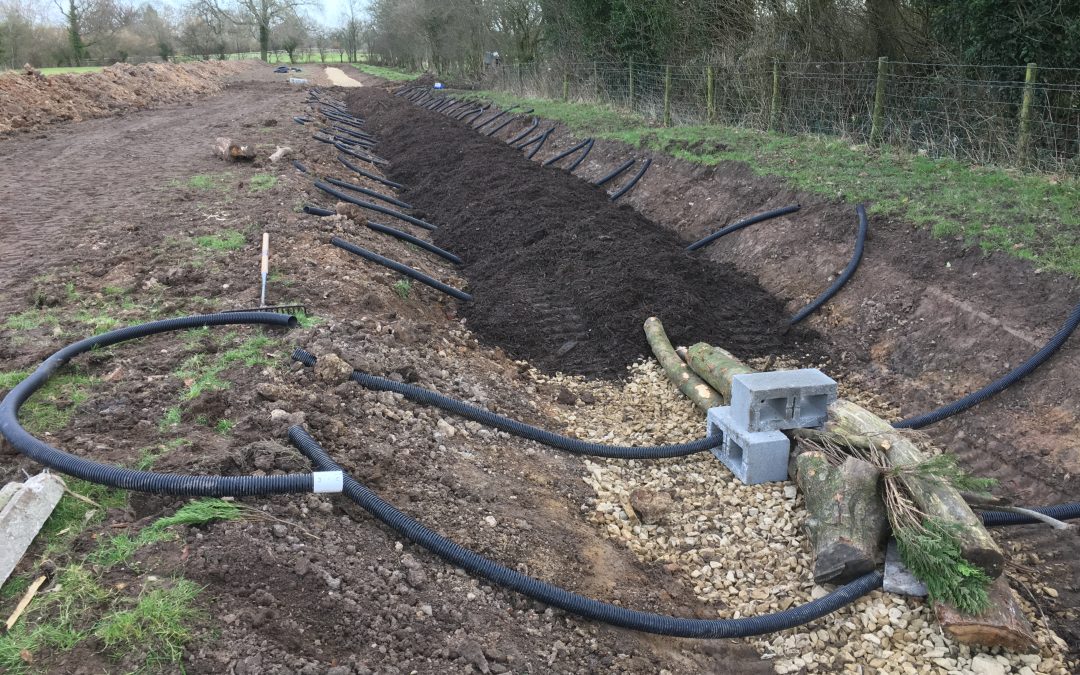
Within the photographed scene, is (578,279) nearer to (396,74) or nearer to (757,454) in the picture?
(757,454)

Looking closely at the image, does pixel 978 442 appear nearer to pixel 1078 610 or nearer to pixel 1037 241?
pixel 1078 610

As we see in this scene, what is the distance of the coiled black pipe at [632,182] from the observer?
11469 mm

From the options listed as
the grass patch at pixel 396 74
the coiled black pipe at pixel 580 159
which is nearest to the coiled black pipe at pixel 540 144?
the coiled black pipe at pixel 580 159

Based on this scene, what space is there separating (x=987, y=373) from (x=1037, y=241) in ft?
5.86

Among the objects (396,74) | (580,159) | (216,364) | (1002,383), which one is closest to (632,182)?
(580,159)

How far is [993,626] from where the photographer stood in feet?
10.6

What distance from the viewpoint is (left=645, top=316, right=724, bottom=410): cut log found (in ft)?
18.2

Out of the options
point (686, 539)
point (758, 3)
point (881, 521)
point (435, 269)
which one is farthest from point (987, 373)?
point (758, 3)

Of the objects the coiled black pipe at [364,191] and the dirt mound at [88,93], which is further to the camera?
the dirt mound at [88,93]

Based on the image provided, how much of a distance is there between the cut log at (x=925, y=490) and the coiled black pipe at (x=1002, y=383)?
64 cm

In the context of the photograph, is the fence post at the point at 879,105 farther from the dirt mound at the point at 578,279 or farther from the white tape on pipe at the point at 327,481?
the white tape on pipe at the point at 327,481

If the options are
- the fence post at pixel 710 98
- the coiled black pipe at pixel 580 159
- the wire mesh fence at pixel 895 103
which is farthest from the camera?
the fence post at pixel 710 98

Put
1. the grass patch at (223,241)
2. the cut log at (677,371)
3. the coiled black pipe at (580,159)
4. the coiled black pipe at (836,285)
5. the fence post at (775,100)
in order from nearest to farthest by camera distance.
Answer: the cut log at (677,371)
the coiled black pipe at (836,285)
the grass patch at (223,241)
the fence post at (775,100)
the coiled black pipe at (580,159)

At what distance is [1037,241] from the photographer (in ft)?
20.5
